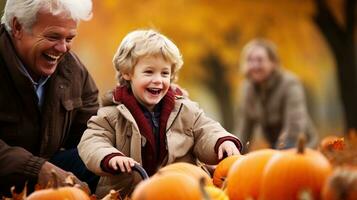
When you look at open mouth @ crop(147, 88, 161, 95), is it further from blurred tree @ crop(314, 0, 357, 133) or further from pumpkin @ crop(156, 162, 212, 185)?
blurred tree @ crop(314, 0, 357, 133)

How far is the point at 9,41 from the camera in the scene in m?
5.97

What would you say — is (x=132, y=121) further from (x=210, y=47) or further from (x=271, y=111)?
(x=210, y=47)

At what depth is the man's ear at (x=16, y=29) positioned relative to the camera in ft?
19.5

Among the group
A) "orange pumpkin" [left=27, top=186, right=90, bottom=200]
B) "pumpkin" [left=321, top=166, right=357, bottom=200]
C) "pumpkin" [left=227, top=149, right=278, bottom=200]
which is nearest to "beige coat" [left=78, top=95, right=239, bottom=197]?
"orange pumpkin" [left=27, top=186, right=90, bottom=200]

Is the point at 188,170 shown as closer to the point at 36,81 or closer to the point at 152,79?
the point at 152,79

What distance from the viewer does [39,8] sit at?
5879 millimetres

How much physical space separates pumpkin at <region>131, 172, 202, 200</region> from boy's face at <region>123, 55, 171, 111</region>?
1427mm

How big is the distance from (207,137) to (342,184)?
1.98 meters

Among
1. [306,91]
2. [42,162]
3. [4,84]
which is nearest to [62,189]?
[42,162]

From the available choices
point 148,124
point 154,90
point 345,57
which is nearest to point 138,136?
point 148,124

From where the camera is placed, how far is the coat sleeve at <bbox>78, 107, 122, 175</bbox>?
532cm

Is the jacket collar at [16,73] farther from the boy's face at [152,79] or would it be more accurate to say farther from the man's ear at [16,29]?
the boy's face at [152,79]

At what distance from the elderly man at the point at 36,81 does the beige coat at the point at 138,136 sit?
336 mm

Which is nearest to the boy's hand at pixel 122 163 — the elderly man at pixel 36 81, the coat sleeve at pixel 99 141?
the coat sleeve at pixel 99 141
